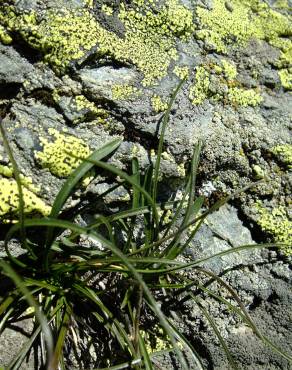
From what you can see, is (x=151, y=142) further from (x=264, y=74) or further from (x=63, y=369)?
(x=63, y=369)

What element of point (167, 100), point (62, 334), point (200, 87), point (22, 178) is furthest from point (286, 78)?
point (62, 334)

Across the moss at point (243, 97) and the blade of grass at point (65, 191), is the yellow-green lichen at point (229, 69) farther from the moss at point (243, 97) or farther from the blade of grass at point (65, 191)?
the blade of grass at point (65, 191)

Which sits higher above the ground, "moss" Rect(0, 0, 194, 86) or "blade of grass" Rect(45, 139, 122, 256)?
"moss" Rect(0, 0, 194, 86)

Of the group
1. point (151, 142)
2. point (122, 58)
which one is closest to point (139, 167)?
point (151, 142)

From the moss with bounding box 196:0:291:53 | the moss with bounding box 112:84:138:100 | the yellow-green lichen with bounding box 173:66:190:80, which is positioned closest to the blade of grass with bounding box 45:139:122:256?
the moss with bounding box 112:84:138:100

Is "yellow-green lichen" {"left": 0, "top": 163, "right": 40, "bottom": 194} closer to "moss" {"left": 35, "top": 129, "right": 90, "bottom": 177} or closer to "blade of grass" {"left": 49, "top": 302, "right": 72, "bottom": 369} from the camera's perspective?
"moss" {"left": 35, "top": 129, "right": 90, "bottom": 177}

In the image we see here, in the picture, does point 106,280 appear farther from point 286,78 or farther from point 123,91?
point 286,78
